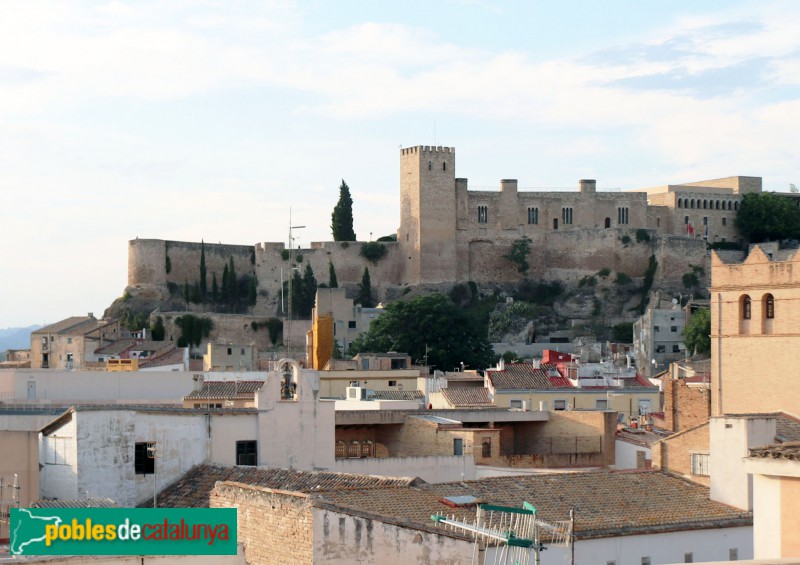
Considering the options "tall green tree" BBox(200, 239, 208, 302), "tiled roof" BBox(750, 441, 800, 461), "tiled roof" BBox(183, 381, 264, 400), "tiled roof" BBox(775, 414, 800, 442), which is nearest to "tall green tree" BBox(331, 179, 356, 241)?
"tall green tree" BBox(200, 239, 208, 302)

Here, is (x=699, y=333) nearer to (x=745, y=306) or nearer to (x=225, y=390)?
(x=225, y=390)

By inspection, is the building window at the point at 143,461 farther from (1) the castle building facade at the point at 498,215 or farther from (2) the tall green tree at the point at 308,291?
(1) the castle building facade at the point at 498,215

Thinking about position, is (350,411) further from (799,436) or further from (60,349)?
(60,349)

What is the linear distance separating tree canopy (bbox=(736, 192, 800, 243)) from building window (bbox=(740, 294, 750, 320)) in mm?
63447

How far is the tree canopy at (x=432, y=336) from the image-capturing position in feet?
237

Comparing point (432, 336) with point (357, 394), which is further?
point (432, 336)

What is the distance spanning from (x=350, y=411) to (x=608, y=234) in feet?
211

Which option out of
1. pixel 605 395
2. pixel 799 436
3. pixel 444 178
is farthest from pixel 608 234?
pixel 799 436

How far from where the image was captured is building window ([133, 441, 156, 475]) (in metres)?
22.5

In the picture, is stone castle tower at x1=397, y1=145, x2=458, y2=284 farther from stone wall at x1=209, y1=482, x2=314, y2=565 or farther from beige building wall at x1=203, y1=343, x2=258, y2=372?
stone wall at x1=209, y1=482, x2=314, y2=565

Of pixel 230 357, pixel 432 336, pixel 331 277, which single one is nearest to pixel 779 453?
pixel 230 357

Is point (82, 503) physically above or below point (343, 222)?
below

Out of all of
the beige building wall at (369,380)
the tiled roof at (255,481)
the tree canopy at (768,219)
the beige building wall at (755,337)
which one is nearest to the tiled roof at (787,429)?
the beige building wall at (755,337)

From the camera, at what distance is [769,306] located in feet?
107
